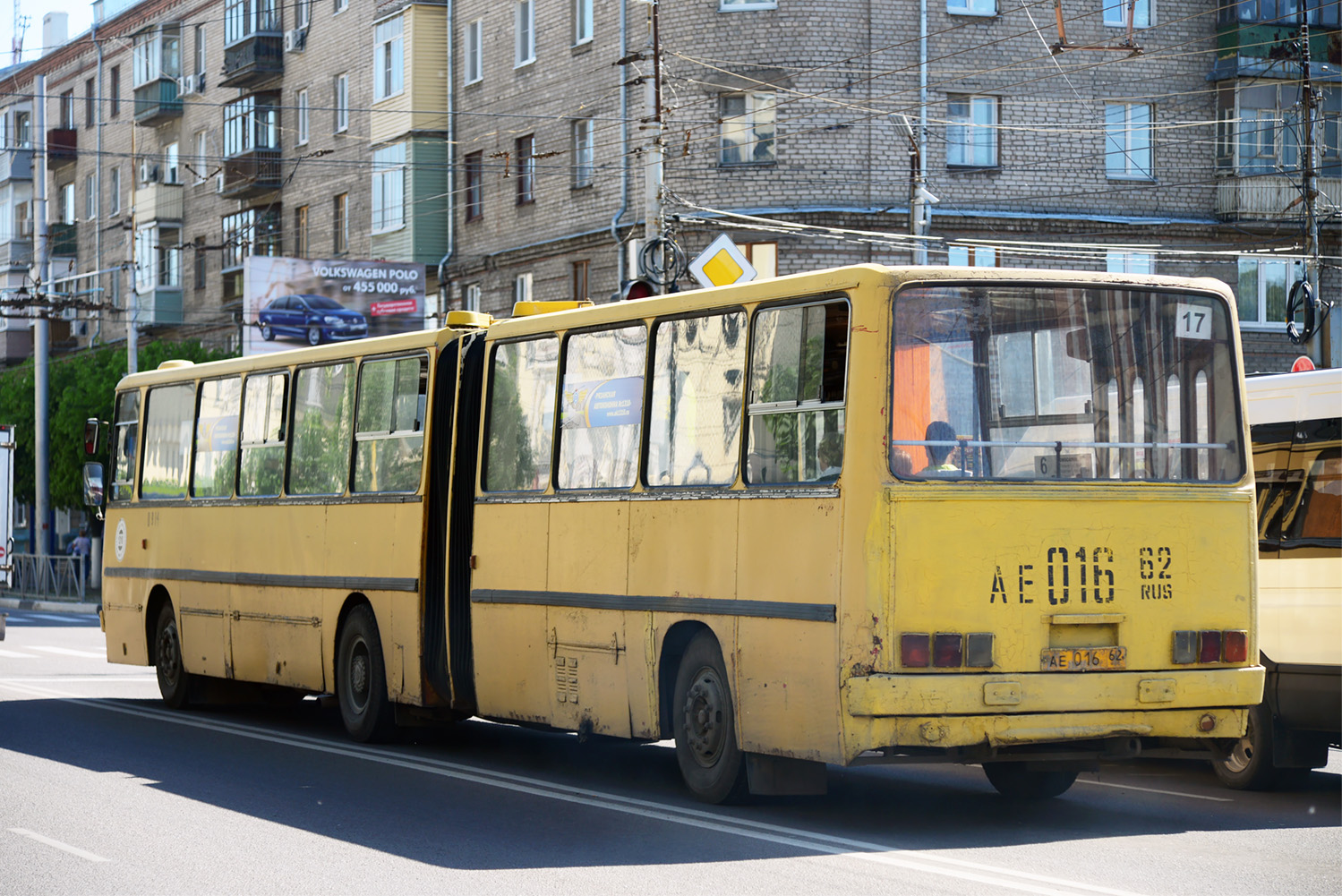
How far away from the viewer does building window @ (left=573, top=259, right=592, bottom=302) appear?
38.7 m

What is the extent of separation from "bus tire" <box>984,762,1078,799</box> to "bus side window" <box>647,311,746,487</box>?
7.61 feet

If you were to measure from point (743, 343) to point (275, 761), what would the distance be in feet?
15.5

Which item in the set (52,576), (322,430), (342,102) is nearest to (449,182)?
(342,102)

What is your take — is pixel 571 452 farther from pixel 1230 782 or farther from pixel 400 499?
pixel 1230 782

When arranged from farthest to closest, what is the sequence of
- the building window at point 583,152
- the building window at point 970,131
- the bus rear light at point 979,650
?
the building window at point 583,152 < the building window at point 970,131 < the bus rear light at point 979,650

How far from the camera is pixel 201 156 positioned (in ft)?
187

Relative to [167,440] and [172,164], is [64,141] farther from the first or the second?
[167,440]

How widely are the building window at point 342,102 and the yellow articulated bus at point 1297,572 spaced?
38595 millimetres

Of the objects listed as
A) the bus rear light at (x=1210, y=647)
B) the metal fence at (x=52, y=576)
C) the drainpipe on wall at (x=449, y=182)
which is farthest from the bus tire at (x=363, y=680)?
the metal fence at (x=52, y=576)

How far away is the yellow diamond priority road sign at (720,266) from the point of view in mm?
20250

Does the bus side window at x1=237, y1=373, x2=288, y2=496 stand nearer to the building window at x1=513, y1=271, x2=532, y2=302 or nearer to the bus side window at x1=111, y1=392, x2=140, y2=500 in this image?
the bus side window at x1=111, y1=392, x2=140, y2=500

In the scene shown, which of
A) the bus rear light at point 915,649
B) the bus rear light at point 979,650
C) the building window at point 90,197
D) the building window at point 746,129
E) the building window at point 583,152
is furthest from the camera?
the building window at point 90,197

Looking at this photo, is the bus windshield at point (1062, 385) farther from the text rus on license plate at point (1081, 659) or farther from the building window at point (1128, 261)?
the building window at point (1128, 261)

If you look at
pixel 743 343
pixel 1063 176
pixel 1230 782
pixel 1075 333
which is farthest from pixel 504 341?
pixel 1063 176
